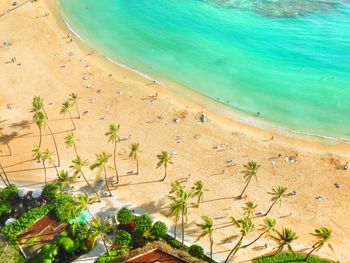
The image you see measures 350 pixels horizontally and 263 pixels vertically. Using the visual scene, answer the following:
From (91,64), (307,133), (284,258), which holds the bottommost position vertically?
(284,258)

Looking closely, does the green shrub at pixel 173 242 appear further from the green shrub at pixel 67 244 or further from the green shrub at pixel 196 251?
the green shrub at pixel 67 244

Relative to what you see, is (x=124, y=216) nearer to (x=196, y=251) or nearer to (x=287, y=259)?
(x=196, y=251)

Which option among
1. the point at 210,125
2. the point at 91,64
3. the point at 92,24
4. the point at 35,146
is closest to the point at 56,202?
the point at 35,146

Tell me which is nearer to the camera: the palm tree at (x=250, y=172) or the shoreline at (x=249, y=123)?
the palm tree at (x=250, y=172)

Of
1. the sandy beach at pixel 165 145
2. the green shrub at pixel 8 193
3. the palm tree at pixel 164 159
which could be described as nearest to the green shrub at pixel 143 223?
the sandy beach at pixel 165 145

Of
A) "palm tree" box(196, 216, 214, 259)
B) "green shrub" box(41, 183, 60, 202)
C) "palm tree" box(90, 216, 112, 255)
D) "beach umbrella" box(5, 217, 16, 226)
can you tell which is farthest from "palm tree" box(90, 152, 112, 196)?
"palm tree" box(196, 216, 214, 259)

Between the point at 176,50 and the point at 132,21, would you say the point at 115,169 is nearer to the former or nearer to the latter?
the point at 176,50

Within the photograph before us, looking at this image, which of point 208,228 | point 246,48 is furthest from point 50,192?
point 246,48
